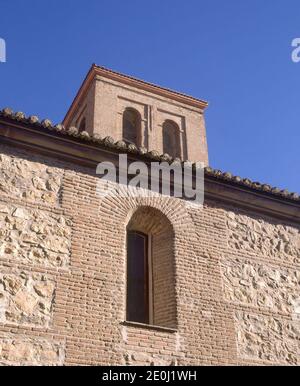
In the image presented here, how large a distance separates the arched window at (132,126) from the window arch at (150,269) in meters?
7.98

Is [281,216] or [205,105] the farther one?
[205,105]

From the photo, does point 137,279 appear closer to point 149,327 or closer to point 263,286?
point 149,327

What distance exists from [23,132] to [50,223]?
1360mm

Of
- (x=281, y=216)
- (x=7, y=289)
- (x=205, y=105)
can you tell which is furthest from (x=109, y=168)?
(x=205, y=105)

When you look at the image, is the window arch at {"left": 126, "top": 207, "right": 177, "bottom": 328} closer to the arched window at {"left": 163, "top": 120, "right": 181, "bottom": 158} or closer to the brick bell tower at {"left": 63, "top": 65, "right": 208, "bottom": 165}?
the brick bell tower at {"left": 63, "top": 65, "right": 208, "bottom": 165}

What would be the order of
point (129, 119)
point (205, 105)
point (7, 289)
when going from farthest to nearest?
1. point (205, 105)
2. point (129, 119)
3. point (7, 289)

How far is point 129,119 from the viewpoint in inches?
664

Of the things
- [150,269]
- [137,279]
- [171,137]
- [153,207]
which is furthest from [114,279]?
[171,137]

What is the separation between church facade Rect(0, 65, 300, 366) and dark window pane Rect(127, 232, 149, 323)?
17 mm

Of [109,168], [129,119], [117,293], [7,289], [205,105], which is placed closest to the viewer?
[7,289]

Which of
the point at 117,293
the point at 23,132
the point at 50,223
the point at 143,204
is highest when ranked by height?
the point at 23,132

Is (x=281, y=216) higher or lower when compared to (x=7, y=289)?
higher

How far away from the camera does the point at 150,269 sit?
809 cm

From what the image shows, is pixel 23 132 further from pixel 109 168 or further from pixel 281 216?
pixel 281 216
